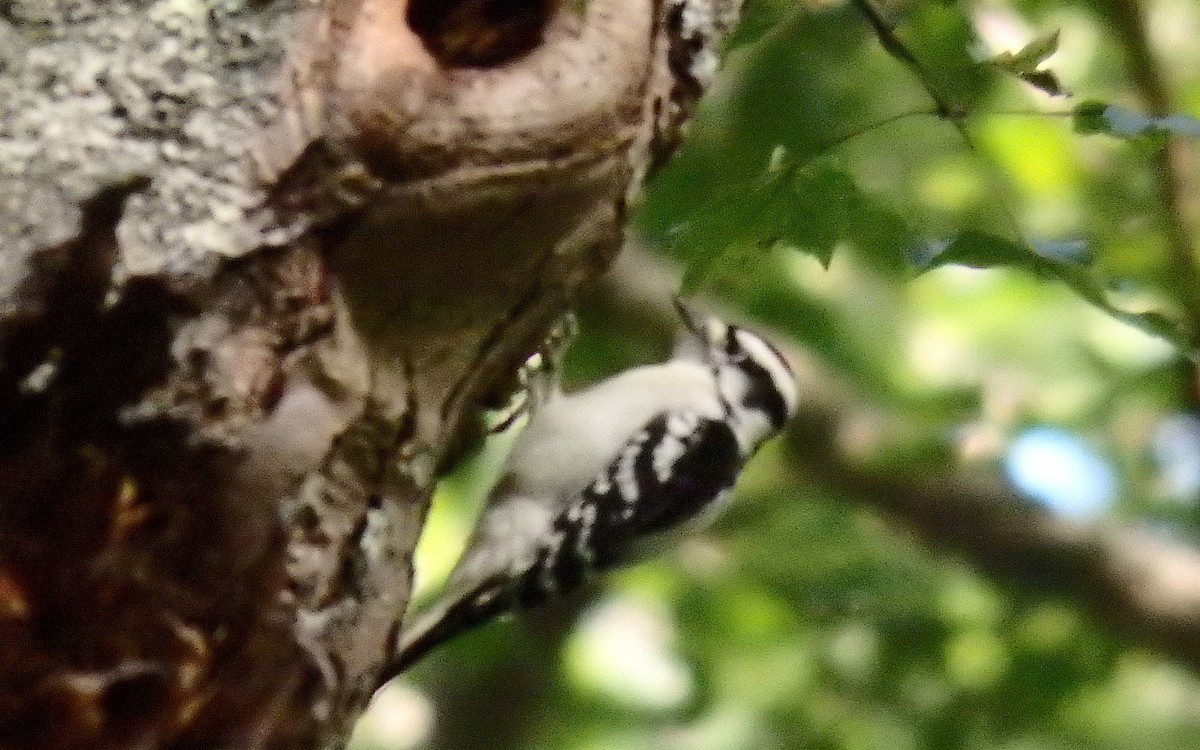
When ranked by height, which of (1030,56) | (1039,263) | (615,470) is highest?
(1030,56)

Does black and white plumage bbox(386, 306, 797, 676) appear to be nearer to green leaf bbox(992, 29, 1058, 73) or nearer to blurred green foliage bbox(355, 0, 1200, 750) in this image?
blurred green foliage bbox(355, 0, 1200, 750)

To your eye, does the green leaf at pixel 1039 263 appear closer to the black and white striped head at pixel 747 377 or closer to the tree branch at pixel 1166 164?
the black and white striped head at pixel 747 377

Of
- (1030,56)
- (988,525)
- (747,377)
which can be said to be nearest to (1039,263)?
(1030,56)

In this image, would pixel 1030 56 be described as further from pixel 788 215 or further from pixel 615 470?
pixel 615 470

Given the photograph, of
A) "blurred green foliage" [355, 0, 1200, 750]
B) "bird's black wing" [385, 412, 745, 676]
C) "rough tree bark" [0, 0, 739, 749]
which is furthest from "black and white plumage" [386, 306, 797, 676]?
"rough tree bark" [0, 0, 739, 749]

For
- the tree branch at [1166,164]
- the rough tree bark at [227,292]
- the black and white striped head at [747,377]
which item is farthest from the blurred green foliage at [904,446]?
the rough tree bark at [227,292]

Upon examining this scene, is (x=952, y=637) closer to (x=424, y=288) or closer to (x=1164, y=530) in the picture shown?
(x=1164, y=530)

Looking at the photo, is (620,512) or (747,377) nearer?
(620,512)
